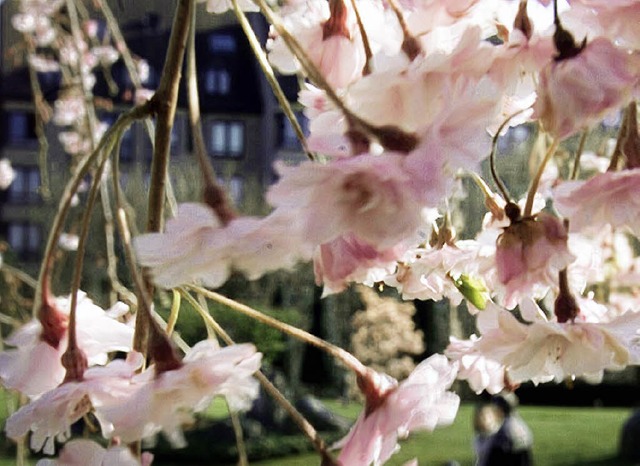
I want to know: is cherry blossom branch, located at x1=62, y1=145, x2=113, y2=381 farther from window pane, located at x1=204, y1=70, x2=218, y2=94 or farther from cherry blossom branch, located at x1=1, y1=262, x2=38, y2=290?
window pane, located at x1=204, y1=70, x2=218, y2=94

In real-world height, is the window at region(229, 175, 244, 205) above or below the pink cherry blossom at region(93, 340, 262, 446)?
below

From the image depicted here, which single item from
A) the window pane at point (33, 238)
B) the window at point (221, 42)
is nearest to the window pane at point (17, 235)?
the window pane at point (33, 238)

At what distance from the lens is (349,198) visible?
1.22 feet

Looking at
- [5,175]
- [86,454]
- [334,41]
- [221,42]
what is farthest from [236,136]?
[86,454]

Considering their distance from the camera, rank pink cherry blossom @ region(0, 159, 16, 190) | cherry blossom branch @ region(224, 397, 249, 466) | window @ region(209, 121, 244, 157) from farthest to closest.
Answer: window @ region(209, 121, 244, 157) < pink cherry blossom @ region(0, 159, 16, 190) < cherry blossom branch @ region(224, 397, 249, 466)

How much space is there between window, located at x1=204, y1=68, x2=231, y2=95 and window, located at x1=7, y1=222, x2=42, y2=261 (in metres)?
3.45

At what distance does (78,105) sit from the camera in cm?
514

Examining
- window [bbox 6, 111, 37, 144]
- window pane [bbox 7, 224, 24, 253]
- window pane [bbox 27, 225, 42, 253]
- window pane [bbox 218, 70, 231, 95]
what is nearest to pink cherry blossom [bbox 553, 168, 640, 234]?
window pane [bbox 27, 225, 42, 253]

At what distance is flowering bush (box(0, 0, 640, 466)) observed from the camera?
0.37 m

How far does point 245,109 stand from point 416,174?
16436 mm

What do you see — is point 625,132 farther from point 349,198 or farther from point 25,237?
point 25,237

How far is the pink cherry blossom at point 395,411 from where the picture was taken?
1.50 ft

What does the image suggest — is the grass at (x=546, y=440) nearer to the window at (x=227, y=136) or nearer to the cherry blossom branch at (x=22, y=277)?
the cherry blossom branch at (x=22, y=277)

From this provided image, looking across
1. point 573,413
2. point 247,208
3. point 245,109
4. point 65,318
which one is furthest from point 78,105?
point 245,109
